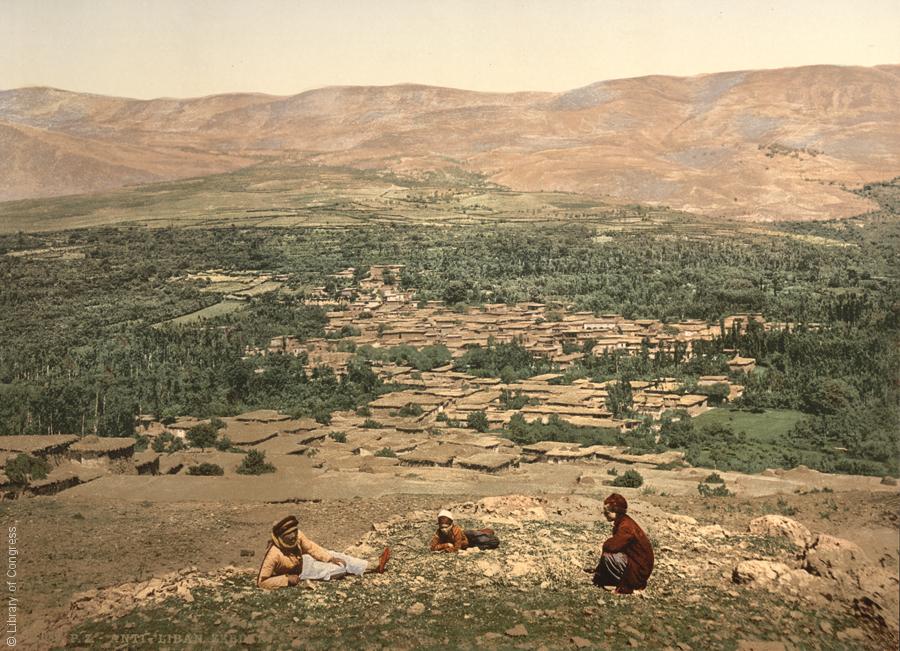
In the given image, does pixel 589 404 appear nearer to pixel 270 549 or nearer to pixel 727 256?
pixel 270 549

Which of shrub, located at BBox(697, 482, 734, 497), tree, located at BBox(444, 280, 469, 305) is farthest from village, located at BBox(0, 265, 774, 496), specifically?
shrub, located at BBox(697, 482, 734, 497)

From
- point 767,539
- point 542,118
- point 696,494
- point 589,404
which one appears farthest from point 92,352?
point 542,118

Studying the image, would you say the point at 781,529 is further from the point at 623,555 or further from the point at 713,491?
the point at 713,491

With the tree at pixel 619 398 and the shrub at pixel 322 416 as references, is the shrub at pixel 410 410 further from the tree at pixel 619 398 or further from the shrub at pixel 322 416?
the tree at pixel 619 398

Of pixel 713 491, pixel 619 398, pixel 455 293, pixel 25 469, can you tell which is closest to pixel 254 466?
pixel 25 469

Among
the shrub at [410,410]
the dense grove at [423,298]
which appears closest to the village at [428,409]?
the shrub at [410,410]

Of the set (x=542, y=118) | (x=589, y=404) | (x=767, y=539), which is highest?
(x=542, y=118)
